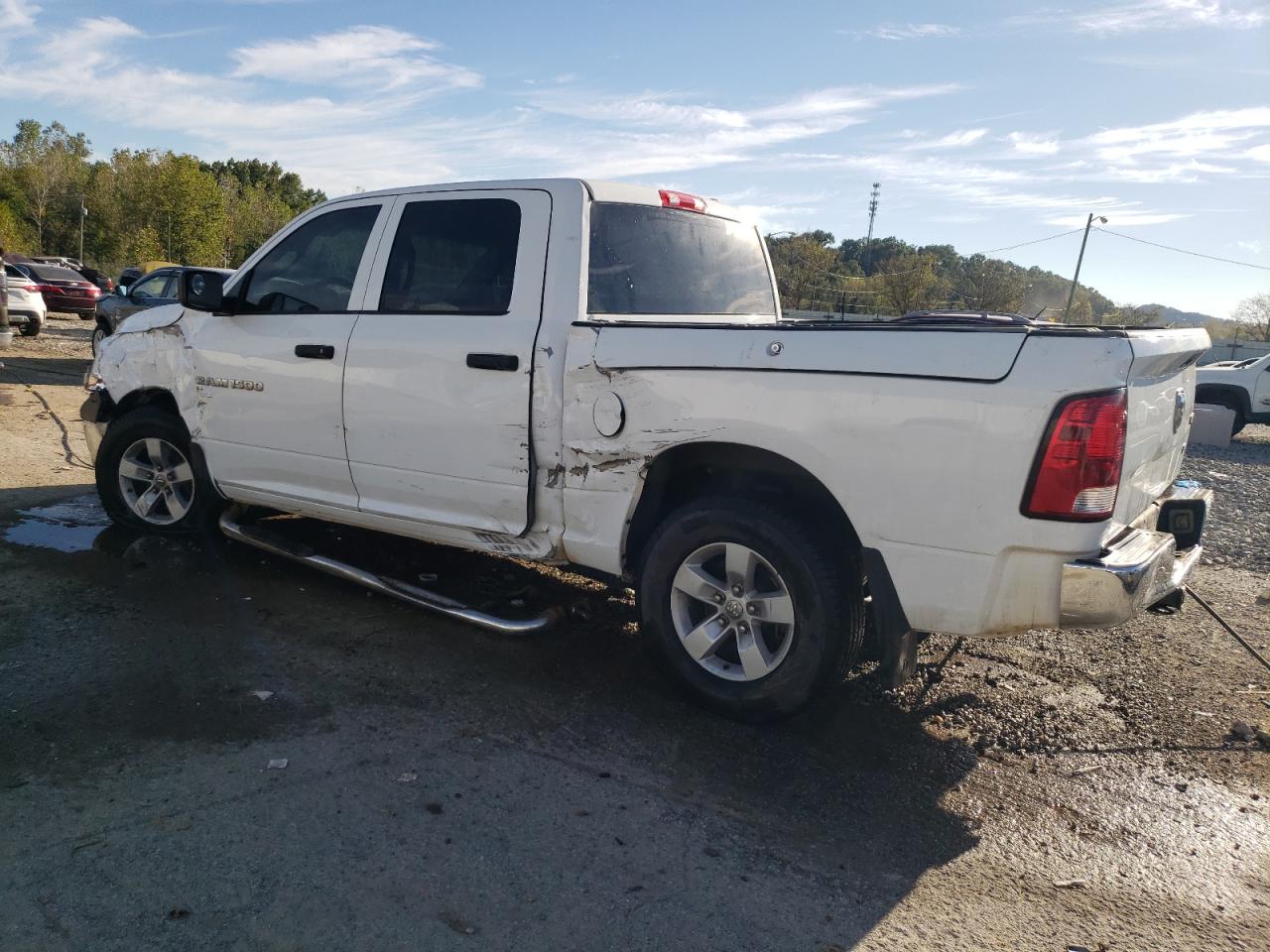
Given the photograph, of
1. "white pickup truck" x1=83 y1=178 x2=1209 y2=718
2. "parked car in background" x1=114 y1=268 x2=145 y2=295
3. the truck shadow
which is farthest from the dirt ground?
"parked car in background" x1=114 y1=268 x2=145 y2=295

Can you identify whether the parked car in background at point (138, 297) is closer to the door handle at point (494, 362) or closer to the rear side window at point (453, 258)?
the rear side window at point (453, 258)

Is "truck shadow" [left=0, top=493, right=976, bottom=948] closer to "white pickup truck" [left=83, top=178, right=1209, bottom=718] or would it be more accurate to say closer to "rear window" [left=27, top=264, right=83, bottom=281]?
"white pickup truck" [left=83, top=178, right=1209, bottom=718]

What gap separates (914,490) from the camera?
10.6ft

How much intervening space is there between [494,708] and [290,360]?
2180mm

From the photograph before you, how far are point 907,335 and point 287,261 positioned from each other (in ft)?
11.1

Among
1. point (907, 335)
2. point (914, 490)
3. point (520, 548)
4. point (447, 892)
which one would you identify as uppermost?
point (907, 335)

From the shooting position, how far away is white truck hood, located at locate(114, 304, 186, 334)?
547 cm

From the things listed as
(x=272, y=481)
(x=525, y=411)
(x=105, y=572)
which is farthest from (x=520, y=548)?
(x=105, y=572)

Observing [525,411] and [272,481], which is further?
[272,481]

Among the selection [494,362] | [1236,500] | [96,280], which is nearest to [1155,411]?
[494,362]

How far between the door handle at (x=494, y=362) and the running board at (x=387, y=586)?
1.11 m

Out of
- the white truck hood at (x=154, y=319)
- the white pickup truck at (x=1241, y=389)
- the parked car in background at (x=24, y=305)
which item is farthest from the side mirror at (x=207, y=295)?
the parked car in background at (x=24, y=305)

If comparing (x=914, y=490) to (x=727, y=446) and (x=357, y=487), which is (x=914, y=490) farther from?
(x=357, y=487)

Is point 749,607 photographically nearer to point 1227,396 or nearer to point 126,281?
point 1227,396
